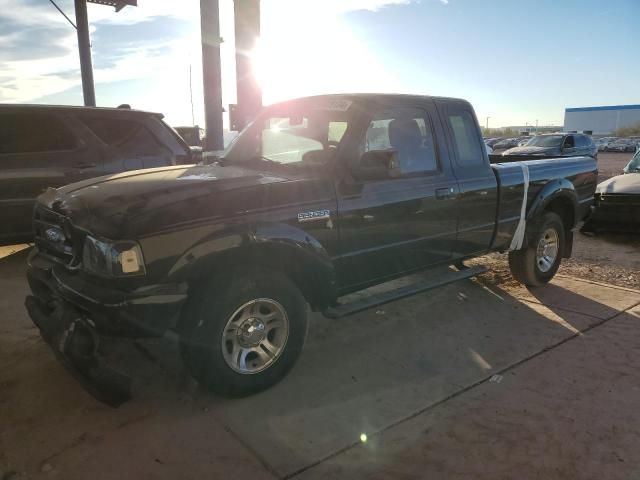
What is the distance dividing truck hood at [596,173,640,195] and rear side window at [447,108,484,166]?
495cm

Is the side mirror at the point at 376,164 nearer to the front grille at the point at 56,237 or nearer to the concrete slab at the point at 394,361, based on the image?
the concrete slab at the point at 394,361

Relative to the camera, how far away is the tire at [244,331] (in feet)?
9.63

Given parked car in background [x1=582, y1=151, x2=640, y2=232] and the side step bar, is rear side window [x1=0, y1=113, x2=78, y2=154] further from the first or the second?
parked car in background [x1=582, y1=151, x2=640, y2=232]

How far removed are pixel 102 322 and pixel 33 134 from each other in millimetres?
4172

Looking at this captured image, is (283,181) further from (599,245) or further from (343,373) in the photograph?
(599,245)

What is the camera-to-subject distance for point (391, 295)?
12.9 ft

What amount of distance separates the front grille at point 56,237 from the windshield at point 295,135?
1418 millimetres

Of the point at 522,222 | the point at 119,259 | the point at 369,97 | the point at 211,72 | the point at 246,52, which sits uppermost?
the point at 246,52

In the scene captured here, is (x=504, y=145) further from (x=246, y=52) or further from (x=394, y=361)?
(x=394, y=361)

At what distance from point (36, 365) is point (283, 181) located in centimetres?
222

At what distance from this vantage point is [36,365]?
3.65 metres

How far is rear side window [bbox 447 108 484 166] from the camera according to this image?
4.49 m

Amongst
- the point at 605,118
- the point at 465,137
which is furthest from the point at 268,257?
the point at 605,118

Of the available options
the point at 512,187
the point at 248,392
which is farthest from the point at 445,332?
the point at 248,392
